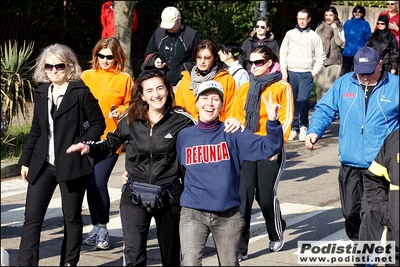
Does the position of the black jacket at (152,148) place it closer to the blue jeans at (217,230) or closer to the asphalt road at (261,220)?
the blue jeans at (217,230)

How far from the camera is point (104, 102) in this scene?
28.4ft

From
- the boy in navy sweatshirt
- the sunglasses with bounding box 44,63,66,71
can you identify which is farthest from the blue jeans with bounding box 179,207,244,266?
the sunglasses with bounding box 44,63,66,71

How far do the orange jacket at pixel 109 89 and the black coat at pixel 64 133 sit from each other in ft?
3.99

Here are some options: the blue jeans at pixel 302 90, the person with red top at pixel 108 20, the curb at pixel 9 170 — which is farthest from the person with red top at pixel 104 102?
the person with red top at pixel 108 20

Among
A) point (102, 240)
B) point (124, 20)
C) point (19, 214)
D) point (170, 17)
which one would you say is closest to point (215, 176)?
point (102, 240)

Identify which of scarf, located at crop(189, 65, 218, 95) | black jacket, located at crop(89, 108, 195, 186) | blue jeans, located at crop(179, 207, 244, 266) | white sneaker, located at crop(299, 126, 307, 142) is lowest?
white sneaker, located at crop(299, 126, 307, 142)

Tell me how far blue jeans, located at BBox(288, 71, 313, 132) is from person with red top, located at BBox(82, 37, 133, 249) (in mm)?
6718

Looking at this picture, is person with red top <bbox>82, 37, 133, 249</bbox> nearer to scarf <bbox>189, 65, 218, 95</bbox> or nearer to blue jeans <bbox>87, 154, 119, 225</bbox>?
blue jeans <bbox>87, 154, 119, 225</bbox>

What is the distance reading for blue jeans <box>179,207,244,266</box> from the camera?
6.13m

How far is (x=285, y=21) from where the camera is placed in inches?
1086

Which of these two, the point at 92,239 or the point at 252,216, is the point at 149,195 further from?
the point at 252,216

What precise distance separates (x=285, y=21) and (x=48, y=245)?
1992 cm

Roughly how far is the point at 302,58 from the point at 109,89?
6.90 metres

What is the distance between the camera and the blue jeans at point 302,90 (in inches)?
595
